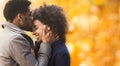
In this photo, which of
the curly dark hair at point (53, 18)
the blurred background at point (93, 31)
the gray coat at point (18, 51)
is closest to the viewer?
the gray coat at point (18, 51)

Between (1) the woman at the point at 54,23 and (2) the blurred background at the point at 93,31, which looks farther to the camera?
(2) the blurred background at the point at 93,31

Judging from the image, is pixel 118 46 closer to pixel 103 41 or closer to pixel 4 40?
pixel 103 41

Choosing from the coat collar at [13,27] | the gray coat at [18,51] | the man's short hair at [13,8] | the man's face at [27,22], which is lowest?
the gray coat at [18,51]

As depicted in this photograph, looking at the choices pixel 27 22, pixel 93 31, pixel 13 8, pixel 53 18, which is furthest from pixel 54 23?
pixel 93 31

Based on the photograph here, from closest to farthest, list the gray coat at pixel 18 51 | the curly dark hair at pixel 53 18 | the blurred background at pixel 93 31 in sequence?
the gray coat at pixel 18 51, the curly dark hair at pixel 53 18, the blurred background at pixel 93 31

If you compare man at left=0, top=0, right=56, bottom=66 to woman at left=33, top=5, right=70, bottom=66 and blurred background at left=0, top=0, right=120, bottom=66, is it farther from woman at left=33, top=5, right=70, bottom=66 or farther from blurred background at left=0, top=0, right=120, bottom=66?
blurred background at left=0, top=0, right=120, bottom=66

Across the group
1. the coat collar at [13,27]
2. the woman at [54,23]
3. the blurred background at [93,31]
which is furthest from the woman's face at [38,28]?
the blurred background at [93,31]

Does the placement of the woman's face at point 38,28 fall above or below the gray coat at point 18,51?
above

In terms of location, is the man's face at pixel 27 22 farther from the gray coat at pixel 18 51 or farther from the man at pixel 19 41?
the gray coat at pixel 18 51

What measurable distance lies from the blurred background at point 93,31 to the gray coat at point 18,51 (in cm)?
79

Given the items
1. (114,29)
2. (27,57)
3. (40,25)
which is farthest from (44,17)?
(114,29)

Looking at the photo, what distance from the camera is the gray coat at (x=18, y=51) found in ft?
8.45

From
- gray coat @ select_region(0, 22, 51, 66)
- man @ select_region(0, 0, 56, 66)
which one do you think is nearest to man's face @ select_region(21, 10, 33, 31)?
man @ select_region(0, 0, 56, 66)

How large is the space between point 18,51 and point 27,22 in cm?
28
